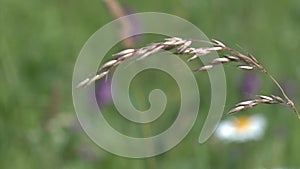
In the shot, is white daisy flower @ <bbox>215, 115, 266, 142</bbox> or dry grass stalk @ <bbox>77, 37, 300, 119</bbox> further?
white daisy flower @ <bbox>215, 115, 266, 142</bbox>

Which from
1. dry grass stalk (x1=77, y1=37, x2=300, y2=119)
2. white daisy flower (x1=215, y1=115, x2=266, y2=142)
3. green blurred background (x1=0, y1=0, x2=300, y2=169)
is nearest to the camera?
dry grass stalk (x1=77, y1=37, x2=300, y2=119)

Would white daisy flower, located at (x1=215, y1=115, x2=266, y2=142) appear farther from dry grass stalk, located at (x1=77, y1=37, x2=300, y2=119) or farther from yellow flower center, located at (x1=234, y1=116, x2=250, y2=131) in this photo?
dry grass stalk, located at (x1=77, y1=37, x2=300, y2=119)

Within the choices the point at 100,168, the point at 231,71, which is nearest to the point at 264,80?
the point at 231,71

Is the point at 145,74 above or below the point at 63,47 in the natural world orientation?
below

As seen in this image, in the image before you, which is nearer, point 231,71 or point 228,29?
point 231,71

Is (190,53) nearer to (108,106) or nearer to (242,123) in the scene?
(242,123)

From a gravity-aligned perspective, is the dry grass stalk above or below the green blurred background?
below

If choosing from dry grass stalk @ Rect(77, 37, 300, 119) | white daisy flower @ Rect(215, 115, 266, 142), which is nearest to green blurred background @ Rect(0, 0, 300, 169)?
white daisy flower @ Rect(215, 115, 266, 142)

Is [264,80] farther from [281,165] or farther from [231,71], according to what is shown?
[281,165]
